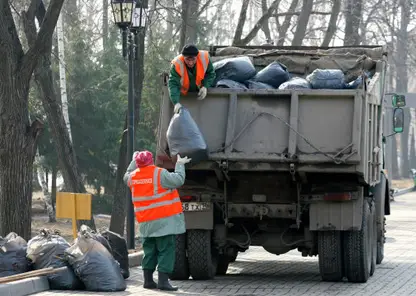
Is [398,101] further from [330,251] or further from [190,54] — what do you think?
[190,54]

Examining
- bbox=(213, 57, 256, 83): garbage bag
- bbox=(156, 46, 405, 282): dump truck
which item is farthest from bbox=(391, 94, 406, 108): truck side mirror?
bbox=(213, 57, 256, 83): garbage bag

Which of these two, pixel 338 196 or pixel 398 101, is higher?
pixel 398 101

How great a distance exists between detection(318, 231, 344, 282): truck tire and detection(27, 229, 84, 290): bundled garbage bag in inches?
107

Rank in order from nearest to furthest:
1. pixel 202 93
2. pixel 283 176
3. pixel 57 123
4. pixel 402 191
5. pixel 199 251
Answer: pixel 202 93
pixel 283 176
pixel 199 251
pixel 57 123
pixel 402 191

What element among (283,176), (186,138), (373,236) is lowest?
(373,236)

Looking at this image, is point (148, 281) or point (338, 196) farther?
point (338, 196)

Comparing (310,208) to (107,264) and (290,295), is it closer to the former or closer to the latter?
(290,295)

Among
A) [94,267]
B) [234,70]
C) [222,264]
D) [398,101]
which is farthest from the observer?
[398,101]

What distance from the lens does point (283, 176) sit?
501 inches

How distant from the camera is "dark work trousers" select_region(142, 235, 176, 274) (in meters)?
12.0

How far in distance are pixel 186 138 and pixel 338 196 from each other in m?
1.80

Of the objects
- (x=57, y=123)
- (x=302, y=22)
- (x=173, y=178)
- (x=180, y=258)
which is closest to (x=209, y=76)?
(x=173, y=178)

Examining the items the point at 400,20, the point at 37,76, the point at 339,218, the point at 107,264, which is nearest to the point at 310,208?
the point at 339,218

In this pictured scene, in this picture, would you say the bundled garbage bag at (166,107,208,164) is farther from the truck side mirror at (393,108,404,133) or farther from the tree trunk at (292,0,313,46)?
the tree trunk at (292,0,313,46)
